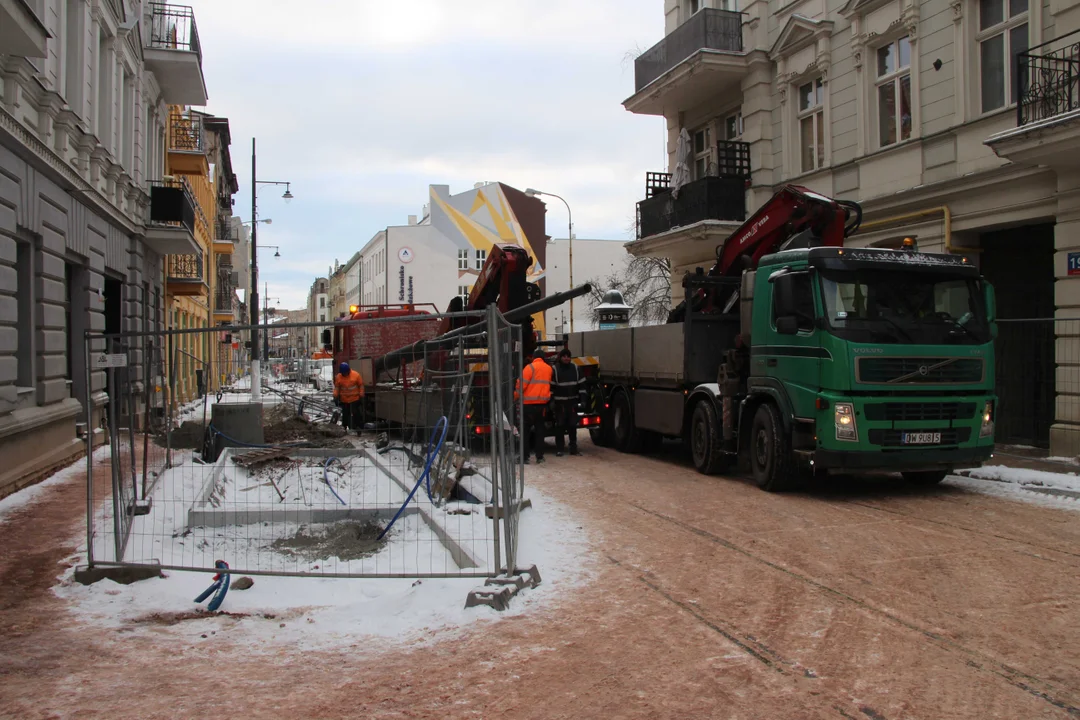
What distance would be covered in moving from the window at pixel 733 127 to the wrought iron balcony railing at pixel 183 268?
1475cm

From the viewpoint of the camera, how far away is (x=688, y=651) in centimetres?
477

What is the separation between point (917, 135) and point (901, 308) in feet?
23.1

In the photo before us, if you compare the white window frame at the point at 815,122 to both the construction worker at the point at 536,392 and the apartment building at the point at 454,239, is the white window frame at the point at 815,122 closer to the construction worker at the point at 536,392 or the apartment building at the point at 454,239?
the construction worker at the point at 536,392

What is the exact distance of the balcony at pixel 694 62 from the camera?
19266 millimetres

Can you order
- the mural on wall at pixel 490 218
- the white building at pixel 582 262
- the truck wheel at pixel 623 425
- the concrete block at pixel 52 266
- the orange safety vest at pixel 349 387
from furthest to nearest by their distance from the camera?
the white building at pixel 582 262 < the mural on wall at pixel 490 218 < the truck wheel at pixel 623 425 < the orange safety vest at pixel 349 387 < the concrete block at pixel 52 266

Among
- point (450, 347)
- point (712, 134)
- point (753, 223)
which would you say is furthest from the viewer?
point (712, 134)

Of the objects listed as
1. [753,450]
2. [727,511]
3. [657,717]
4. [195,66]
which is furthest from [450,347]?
[195,66]

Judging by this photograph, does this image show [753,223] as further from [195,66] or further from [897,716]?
[195,66]

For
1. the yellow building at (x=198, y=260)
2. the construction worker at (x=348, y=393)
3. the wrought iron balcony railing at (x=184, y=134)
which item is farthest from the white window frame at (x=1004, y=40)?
the wrought iron balcony railing at (x=184, y=134)

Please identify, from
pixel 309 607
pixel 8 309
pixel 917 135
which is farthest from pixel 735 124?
pixel 309 607

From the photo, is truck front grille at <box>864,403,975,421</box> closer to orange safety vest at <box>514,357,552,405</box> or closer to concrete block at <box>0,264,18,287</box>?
orange safety vest at <box>514,357,552,405</box>

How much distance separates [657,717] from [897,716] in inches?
42.7

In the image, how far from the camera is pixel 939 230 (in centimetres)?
1471

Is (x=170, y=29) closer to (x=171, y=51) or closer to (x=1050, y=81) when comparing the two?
(x=171, y=51)
